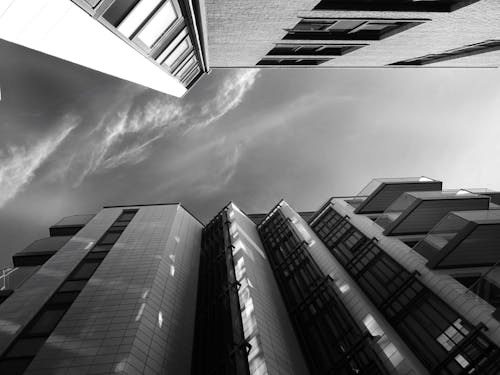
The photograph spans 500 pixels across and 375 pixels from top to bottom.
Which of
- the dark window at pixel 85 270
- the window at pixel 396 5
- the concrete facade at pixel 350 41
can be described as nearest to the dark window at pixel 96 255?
the dark window at pixel 85 270

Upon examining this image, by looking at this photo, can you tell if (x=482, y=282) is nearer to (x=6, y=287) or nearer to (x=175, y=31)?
(x=175, y=31)

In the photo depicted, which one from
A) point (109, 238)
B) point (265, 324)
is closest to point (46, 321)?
point (109, 238)

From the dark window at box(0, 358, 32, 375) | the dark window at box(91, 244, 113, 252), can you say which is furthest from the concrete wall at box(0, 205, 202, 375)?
the dark window at box(0, 358, 32, 375)

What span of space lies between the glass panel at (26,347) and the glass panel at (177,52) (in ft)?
50.0

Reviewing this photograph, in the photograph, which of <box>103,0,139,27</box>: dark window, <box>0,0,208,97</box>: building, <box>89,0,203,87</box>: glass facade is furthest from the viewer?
<box>89,0,203,87</box>: glass facade

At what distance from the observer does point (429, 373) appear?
1135cm

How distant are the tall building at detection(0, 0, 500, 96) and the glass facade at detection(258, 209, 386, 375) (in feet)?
41.2

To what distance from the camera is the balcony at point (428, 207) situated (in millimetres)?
16641

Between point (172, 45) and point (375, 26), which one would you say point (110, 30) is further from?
point (375, 26)

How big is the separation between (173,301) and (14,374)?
780cm

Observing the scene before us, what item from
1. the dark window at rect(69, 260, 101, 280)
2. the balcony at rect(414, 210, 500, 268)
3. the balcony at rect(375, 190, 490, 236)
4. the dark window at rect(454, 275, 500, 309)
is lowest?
the dark window at rect(454, 275, 500, 309)

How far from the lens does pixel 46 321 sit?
15.4m

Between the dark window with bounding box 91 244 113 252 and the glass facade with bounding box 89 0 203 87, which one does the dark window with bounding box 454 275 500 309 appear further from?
the dark window with bounding box 91 244 113 252

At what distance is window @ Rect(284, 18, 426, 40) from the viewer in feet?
32.3
